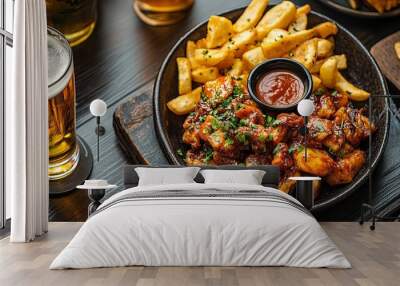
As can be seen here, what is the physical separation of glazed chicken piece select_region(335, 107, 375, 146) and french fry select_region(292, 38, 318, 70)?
564mm

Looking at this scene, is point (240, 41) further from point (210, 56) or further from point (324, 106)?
point (324, 106)

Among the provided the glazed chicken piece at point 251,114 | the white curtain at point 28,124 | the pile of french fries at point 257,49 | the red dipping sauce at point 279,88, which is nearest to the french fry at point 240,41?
the pile of french fries at point 257,49

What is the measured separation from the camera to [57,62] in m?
5.55

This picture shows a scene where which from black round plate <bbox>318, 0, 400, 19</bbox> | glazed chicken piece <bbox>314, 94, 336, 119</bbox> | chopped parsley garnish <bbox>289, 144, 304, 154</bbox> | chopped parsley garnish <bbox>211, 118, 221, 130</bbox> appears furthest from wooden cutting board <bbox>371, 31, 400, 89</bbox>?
chopped parsley garnish <bbox>211, 118, 221, 130</bbox>

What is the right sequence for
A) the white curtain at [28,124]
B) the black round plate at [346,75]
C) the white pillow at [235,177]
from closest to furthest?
the white curtain at [28,124] → the white pillow at [235,177] → the black round plate at [346,75]

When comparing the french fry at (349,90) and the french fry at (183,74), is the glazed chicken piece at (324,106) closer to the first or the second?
the french fry at (349,90)

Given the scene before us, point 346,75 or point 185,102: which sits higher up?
point 346,75

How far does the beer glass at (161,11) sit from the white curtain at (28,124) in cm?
122

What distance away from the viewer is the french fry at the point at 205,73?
5887 millimetres

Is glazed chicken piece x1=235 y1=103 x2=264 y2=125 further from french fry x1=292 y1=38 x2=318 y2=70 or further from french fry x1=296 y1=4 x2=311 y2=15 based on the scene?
french fry x1=296 y1=4 x2=311 y2=15

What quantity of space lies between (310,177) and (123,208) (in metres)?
2.26

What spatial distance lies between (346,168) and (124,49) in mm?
2608

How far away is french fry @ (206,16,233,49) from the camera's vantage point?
5.79 meters

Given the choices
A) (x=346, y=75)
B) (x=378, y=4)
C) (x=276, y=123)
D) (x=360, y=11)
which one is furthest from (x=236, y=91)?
(x=378, y=4)
